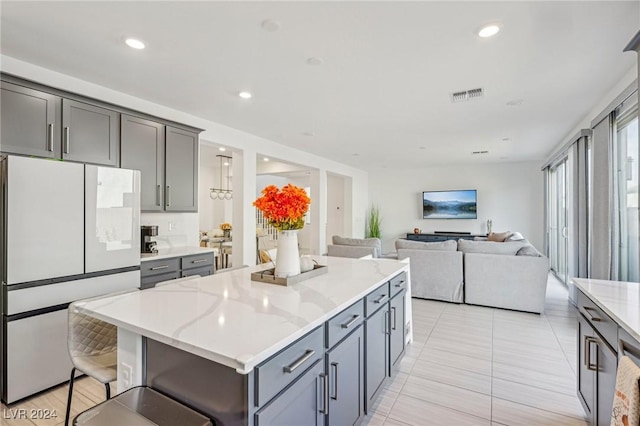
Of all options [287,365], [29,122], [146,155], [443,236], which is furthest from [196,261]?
[443,236]

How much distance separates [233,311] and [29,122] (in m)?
2.53

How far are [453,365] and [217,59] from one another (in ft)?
10.9

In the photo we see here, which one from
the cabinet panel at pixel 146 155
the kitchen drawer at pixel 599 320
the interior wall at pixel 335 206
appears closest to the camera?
the kitchen drawer at pixel 599 320

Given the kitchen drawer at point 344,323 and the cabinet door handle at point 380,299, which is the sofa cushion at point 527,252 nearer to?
the cabinet door handle at point 380,299

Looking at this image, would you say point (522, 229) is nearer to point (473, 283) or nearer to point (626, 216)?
point (473, 283)

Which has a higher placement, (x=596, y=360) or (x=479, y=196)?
(x=479, y=196)

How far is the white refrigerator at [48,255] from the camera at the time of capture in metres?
2.17

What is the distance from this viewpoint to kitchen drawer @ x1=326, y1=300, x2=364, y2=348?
1.46m

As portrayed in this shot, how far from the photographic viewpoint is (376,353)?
2.04 m

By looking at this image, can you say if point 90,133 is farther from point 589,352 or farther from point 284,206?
point 589,352

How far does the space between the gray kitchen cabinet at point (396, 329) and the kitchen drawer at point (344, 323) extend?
603mm

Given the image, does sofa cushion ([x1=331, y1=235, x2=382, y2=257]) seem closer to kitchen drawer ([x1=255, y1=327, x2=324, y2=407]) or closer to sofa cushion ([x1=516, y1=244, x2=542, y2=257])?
sofa cushion ([x1=516, y1=244, x2=542, y2=257])

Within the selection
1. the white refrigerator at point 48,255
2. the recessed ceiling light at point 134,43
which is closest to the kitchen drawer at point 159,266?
the white refrigerator at point 48,255

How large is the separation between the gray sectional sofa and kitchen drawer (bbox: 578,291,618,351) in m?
2.44
